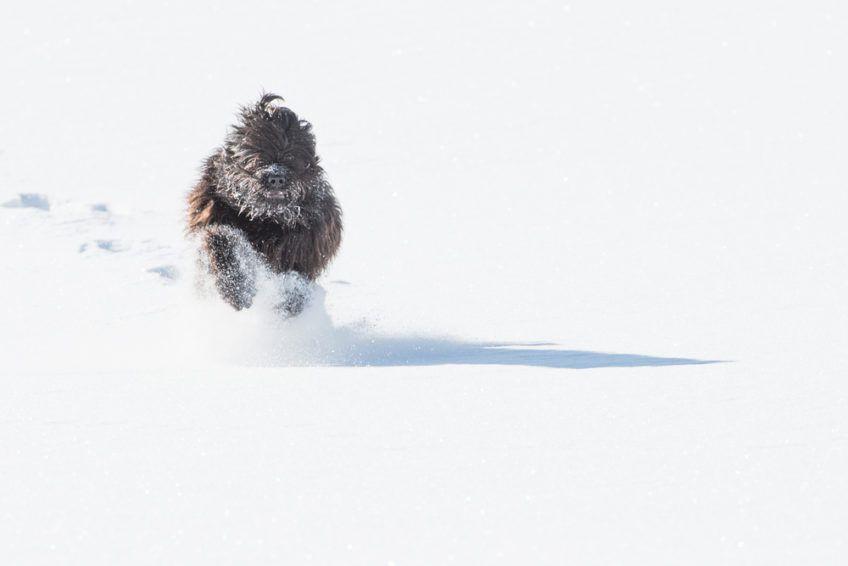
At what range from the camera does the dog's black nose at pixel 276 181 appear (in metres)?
7.18

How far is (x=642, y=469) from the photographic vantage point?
11.4 feet

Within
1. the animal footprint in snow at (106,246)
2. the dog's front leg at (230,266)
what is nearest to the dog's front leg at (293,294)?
the dog's front leg at (230,266)

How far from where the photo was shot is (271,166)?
7.28m

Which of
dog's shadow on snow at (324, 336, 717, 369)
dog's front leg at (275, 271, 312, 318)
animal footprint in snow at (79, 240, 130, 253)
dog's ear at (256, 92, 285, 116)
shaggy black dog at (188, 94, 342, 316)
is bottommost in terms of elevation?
dog's shadow on snow at (324, 336, 717, 369)

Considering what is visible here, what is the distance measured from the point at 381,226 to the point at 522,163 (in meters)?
4.10

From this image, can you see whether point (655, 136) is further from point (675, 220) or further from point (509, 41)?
point (509, 41)

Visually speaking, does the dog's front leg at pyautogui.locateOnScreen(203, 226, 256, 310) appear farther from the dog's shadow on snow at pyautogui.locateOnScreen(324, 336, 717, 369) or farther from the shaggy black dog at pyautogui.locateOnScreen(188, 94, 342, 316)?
the dog's shadow on snow at pyautogui.locateOnScreen(324, 336, 717, 369)

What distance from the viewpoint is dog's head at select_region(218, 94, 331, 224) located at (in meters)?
7.27

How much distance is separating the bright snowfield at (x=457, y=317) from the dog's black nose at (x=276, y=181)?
801 mm

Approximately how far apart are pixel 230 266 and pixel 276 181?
0.63 meters

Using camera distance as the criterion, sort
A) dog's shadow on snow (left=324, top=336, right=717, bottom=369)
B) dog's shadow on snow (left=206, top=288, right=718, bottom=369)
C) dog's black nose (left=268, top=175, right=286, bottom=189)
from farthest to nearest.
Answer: dog's black nose (left=268, top=175, right=286, bottom=189)
dog's shadow on snow (left=206, top=288, right=718, bottom=369)
dog's shadow on snow (left=324, top=336, right=717, bottom=369)

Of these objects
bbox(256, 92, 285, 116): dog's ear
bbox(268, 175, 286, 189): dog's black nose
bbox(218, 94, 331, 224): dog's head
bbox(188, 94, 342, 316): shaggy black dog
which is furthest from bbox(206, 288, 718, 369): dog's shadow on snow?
bbox(256, 92, 285, 116): dog's ear

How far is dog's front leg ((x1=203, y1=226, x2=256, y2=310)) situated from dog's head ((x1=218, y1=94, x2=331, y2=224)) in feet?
0.85

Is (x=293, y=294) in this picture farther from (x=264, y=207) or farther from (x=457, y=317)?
(x=457, y=317)
